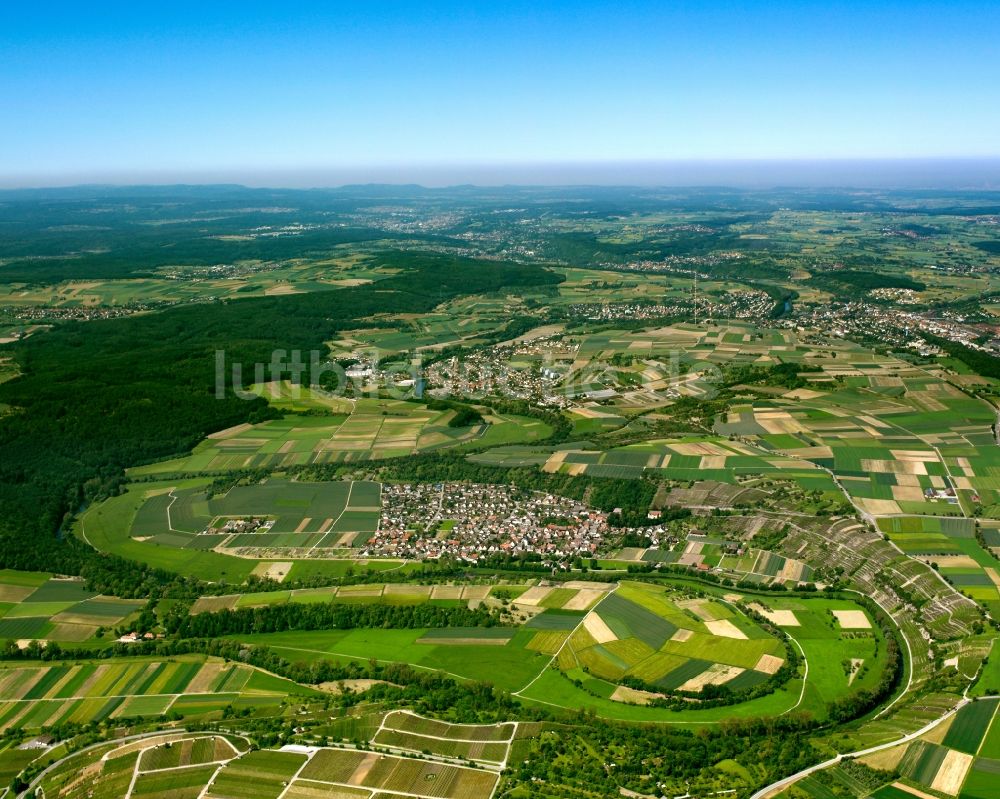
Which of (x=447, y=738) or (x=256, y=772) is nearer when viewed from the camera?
(x=256, y=772)

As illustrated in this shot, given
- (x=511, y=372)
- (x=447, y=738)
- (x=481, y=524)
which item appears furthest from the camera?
Result: (x=511, y=372)

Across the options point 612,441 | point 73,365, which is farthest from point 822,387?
point 73,365

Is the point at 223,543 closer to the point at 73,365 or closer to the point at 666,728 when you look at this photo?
the point at 666,728

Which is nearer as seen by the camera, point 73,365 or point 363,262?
point 73,365

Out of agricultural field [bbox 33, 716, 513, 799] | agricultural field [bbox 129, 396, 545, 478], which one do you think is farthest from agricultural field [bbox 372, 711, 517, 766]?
agricultural field [bbox 129, 396, 545, 478]

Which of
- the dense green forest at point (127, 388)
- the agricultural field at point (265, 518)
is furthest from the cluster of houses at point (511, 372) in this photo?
the agricultural field at point (265, 518)

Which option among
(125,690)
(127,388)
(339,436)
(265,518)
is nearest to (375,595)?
(125,690)

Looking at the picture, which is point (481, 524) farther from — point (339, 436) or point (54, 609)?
point (54, 609)

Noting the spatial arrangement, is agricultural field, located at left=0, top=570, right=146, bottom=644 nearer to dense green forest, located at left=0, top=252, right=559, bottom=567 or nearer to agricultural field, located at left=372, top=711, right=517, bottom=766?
dense green forest, located at left=0, top=252, right=559, bottom=567

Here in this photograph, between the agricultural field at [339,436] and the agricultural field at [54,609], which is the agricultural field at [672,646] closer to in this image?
the agricultural field at [54,609]
